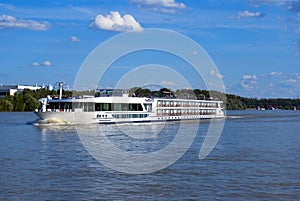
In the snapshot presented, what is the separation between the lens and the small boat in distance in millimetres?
58812

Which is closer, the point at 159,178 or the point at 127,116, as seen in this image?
the point at 159,178

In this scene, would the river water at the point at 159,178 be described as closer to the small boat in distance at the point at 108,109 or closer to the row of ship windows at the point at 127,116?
the small boat in distance at the point at 108,109

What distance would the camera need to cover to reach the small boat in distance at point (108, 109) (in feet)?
Result: 193

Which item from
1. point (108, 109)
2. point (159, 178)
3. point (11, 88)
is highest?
point (11, 88)

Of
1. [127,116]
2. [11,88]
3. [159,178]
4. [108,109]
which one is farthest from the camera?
[11,88]

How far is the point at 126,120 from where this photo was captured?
63469 mm

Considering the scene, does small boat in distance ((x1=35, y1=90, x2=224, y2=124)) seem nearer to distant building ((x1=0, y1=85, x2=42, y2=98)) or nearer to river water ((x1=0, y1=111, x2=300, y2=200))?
river water ((x1=0, y1=111, x2=300, y2=200))

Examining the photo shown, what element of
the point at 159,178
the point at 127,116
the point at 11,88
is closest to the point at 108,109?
the point at 127,116

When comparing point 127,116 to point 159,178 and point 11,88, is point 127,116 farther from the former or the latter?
point 11,88

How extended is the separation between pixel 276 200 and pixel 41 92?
12163cm

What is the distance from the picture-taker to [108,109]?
62.1m

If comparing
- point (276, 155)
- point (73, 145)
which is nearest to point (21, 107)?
point (73, 145)

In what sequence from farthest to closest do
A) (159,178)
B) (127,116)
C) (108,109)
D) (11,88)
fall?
(11,88), (127,116), (108,109), (159,178)

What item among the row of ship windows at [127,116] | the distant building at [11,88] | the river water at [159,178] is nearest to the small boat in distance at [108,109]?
the row of ship windows at [127,116]
